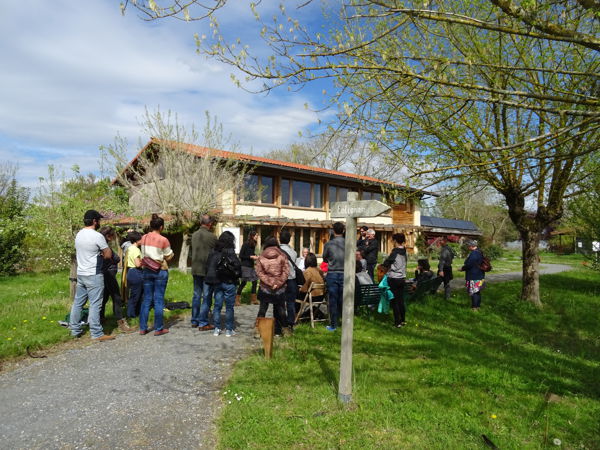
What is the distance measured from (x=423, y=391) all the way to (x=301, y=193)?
18721 millimetres

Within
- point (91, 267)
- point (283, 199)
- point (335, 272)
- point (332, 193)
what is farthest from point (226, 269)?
point (332, 193)

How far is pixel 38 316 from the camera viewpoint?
746 cm

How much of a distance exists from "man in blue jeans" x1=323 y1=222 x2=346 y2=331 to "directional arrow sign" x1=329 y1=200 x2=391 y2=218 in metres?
2.50

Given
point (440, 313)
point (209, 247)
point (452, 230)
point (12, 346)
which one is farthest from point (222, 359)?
point (452, 230)

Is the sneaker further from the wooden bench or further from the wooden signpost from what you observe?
the wooden bench

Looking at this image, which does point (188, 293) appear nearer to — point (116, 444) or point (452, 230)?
point (116, 444)

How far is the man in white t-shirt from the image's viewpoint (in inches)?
233

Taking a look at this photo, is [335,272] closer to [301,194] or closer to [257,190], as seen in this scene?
[257,190]

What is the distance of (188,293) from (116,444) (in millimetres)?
7313

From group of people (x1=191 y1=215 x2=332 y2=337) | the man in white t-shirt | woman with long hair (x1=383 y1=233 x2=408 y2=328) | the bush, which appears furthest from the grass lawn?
the bush

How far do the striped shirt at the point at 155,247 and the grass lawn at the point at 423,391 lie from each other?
2.17 m

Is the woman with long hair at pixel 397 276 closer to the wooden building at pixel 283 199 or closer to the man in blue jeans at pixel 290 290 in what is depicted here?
the man in blue jeans at pixel 290 290

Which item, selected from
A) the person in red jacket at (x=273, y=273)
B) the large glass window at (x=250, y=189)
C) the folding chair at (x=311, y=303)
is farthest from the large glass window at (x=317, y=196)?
the person in red jacket at (x=273, y=273)

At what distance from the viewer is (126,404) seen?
160 inches
